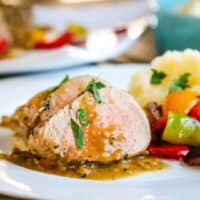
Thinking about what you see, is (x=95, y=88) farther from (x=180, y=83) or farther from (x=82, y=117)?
(x=180, y=83)

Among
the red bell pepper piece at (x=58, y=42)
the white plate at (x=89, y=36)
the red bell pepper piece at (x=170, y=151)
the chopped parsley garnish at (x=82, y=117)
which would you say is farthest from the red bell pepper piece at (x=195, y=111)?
the red bell pepper piece at (x=58, y=42)

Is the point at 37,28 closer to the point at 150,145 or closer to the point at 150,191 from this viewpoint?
the point at 150,145

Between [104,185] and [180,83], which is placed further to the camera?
[180,83]

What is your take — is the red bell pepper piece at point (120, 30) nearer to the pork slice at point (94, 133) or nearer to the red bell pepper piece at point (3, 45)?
the red bell pepper piece at point (3, 45)

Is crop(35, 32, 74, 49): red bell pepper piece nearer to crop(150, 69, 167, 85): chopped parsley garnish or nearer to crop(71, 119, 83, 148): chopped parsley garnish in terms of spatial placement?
crop(150, 69, 167, 85): chopped parsley garnish

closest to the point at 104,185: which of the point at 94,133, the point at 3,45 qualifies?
the point at 94,133
